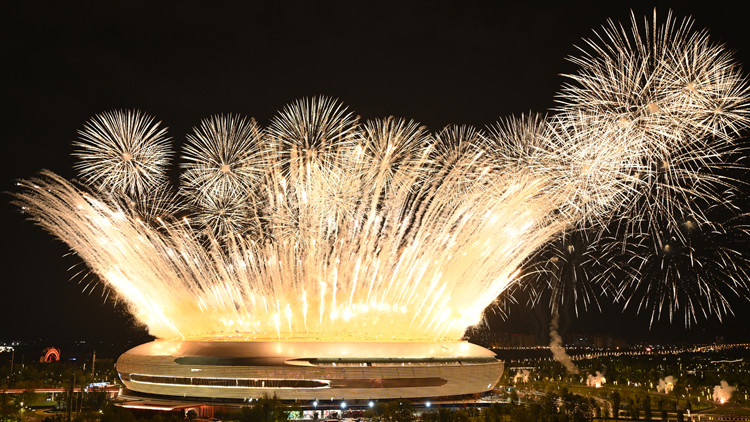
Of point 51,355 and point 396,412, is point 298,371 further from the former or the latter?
point 51,355

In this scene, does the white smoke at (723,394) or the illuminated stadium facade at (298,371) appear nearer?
the illuminated stadium facade at (298,371)

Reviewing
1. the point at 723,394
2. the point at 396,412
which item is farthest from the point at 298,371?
the point at 723,394

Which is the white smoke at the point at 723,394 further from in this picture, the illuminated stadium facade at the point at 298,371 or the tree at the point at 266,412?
the tree at the point at 266,412

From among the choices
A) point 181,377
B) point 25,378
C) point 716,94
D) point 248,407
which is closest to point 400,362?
point 248,407

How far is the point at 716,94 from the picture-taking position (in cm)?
2767

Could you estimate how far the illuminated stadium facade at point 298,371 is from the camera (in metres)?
39.8

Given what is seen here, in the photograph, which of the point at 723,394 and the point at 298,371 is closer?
the point at 298,371

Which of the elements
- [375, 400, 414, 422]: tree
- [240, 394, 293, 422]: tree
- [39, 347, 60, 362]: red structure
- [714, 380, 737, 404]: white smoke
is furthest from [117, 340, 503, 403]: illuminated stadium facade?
[39, 347, 60, 362]: red structure

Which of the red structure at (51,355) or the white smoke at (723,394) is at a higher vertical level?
the red structure at (51,355)

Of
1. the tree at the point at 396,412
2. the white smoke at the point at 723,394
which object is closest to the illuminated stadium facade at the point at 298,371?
the tree at the point at 396,412

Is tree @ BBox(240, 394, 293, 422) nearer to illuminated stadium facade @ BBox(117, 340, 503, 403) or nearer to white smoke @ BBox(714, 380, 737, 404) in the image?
illuminated stadium facade @ BBox(117, 340, 503, 403)

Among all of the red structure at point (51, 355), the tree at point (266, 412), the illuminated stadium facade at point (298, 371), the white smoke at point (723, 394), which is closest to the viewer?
the tree at point (266, 412)

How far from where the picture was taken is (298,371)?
130ft

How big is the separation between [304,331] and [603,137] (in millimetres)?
23744
